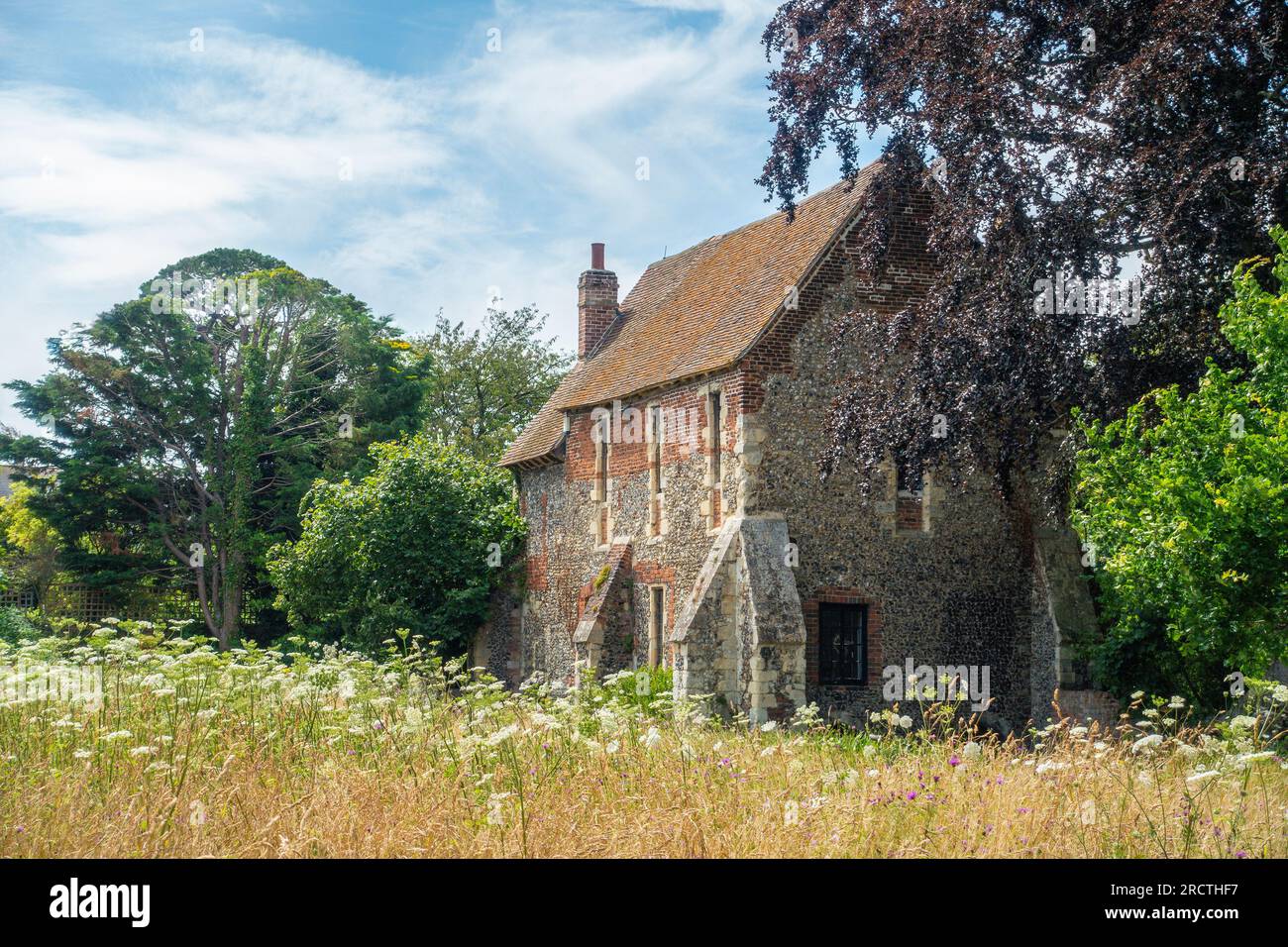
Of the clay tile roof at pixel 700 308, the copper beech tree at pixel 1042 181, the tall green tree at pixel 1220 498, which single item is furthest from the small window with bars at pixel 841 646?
the tall green tree at pixel 1220 498

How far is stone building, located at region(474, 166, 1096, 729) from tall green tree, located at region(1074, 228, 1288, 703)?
163 inches

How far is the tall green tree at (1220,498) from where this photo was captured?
1479 cm

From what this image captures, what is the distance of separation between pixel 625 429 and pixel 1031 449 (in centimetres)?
934

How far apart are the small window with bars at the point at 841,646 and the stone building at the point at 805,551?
0.11ft

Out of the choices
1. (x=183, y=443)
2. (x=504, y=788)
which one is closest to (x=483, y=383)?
(x=183, y=443)

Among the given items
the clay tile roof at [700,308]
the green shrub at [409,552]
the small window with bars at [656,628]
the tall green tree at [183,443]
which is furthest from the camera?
the tall green tree at [183,443]

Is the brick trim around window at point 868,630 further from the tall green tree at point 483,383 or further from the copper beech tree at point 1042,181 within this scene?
the tall green tree at point 483,383

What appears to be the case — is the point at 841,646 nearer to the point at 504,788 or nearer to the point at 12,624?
the point at 504,788

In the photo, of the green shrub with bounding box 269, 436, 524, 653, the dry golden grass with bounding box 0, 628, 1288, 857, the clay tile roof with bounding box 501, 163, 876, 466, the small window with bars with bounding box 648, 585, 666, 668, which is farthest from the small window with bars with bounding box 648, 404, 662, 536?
the dry golden grass with bounding box 0, 628, 1288, 857

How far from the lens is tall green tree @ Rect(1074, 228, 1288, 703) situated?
14.8 meters

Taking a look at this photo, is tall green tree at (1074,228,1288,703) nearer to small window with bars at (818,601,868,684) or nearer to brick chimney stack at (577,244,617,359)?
small window with bars at (818,601,868,684)

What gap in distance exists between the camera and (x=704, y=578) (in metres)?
22.0

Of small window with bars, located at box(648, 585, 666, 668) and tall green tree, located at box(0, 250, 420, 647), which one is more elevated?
tall green tree, located at box(0, 250, 420, 647)

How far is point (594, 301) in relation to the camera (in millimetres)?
32438
